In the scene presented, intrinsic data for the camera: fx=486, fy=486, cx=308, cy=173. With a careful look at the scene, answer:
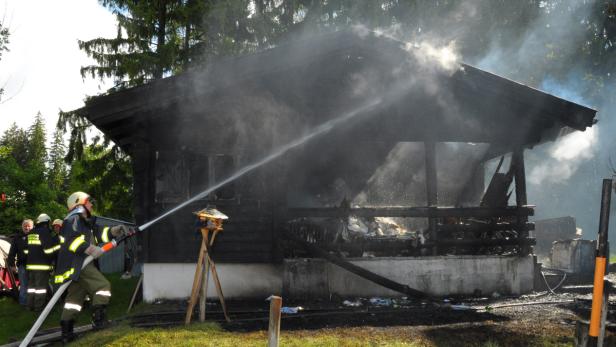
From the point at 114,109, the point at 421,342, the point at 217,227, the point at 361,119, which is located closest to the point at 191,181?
the point at 114,109

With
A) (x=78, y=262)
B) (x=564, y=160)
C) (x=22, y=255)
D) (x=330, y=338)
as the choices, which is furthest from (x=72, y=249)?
(x=564, y=160)

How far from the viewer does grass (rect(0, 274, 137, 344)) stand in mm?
8473

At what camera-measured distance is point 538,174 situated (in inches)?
1485

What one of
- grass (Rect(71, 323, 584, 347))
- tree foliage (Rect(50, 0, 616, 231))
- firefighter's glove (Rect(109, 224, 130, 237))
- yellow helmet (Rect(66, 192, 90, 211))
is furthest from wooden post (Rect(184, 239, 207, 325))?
tree foliage (Rect(50, 0, 616, 231))

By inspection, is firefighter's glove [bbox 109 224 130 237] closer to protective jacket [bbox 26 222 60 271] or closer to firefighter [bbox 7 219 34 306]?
protective jacket [bbox 26 222 60 271]

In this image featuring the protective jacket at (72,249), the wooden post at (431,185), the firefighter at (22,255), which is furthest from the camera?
the firefighter at (22,255)

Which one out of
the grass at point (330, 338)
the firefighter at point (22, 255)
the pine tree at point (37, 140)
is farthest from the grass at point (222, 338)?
the pine tree at point (37, 140)

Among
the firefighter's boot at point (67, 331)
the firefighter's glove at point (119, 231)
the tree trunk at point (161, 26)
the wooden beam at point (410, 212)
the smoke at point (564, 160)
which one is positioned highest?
the tree trunk at point (161, 26)

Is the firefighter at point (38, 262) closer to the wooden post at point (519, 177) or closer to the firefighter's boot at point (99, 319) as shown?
the firefighter's boot at point (99, 319)

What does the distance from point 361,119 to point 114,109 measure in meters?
4.95

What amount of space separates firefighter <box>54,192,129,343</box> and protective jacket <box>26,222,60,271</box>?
375 cm

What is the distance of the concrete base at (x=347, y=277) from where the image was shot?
946 centimetres

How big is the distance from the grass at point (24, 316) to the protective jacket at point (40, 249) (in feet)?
3.12

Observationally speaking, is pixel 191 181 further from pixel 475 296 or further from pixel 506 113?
pixel 506 113
